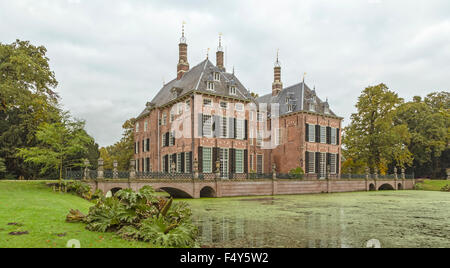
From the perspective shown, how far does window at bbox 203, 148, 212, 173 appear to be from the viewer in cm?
2752

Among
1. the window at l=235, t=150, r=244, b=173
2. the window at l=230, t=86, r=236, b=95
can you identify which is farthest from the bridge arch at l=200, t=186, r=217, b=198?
Answer: the window at l=230, t=86, r=236, b=95

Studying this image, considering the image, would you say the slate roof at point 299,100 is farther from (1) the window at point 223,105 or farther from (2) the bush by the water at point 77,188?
(2) the bush by the water at point 77,188

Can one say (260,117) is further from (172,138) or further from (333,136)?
(172,138)

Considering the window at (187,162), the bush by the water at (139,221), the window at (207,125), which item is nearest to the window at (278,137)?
the window at (207,125)

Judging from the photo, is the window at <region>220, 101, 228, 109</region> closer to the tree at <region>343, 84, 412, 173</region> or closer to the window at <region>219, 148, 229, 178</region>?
the window at <region>219, 148, 229, 178</region>

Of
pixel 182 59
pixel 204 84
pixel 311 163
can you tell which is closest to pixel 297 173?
pixel 311 163

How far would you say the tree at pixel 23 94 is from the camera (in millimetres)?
21359

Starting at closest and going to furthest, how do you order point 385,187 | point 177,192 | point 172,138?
point 177,192 → point 172,138 → point 385,187

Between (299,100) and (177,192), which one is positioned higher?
(299,100)

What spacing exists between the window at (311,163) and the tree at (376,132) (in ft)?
26.5

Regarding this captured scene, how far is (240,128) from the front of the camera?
2980cm

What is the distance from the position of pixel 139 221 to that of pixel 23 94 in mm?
17955
